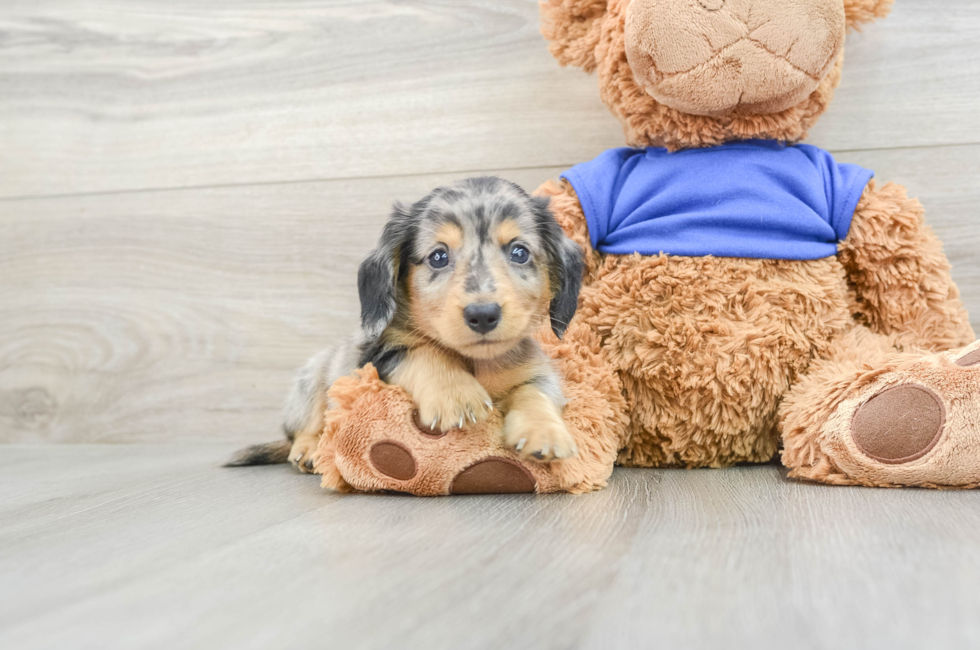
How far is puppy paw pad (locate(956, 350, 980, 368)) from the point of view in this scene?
1375 mm

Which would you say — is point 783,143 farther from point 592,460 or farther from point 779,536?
point 779,536

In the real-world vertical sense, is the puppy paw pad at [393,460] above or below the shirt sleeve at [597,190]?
below

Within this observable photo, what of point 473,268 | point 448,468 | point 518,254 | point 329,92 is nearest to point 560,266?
point 518,254

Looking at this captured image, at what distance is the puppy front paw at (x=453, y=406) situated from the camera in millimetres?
1389

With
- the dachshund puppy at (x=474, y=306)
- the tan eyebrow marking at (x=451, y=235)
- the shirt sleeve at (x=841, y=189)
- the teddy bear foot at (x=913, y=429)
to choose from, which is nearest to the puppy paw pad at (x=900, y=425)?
the teddy bear foot at (x=913, y=429)

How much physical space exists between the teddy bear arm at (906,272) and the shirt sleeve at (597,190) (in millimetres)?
533

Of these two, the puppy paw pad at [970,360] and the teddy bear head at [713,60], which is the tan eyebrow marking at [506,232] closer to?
the teddy bear head at [713,60]

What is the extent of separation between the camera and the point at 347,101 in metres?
2.32

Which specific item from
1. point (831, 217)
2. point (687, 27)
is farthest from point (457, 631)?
point (831, 217)

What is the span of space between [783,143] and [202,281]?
5.78 feet

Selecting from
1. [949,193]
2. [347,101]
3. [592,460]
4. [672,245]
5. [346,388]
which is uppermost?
[347,101]

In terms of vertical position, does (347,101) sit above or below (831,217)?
above

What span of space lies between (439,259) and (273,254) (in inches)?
41.9

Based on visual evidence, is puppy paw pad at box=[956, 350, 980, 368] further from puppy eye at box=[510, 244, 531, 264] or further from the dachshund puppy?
puppy eye at box=[510, 244, 531, 264]
